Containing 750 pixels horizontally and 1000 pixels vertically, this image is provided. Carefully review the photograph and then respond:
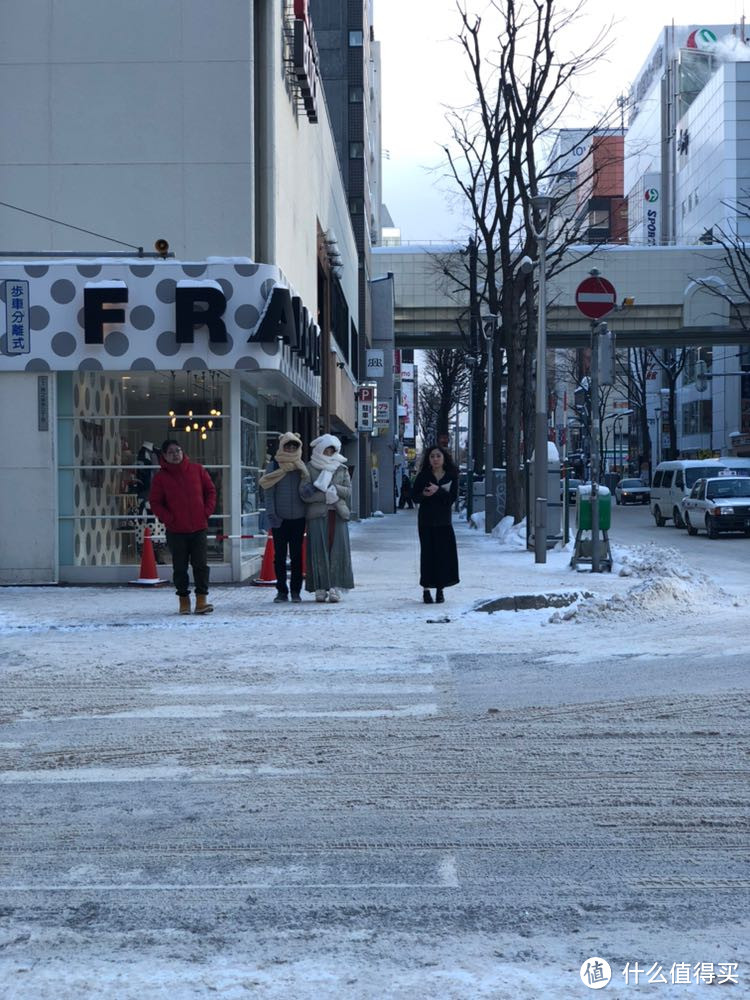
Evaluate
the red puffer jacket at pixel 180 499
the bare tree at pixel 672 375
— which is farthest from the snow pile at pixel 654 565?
the bare tree at pixel 672 375

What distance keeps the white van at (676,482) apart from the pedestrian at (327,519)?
2466 cm

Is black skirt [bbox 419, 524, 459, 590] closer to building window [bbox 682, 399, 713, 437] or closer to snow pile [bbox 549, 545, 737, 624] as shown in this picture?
snow pile [bbox 549, 545, 737, 624]

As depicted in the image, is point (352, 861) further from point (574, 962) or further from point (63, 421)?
point (63, 421)

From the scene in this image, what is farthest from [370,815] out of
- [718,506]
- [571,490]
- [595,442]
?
[571,490]

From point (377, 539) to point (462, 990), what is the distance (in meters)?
28.4

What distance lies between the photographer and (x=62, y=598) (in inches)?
628

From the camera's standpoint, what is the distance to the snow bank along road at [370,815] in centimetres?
405

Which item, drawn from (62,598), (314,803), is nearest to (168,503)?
(62,598)

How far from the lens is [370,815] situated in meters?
Answer: 5.72

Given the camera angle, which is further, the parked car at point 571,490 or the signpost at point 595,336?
the parked car at point 571,490

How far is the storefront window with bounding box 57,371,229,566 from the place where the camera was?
18156mm

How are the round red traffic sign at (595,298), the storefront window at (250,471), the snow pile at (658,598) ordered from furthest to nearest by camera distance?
the storefront window at (250,471), the round red traffic sign at (595,298), the snow pile at (658,598)

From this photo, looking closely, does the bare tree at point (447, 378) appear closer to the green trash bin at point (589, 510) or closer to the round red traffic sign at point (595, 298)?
the green trash bin at point (589, 510)

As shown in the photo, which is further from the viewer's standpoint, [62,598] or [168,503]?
[62,598]
